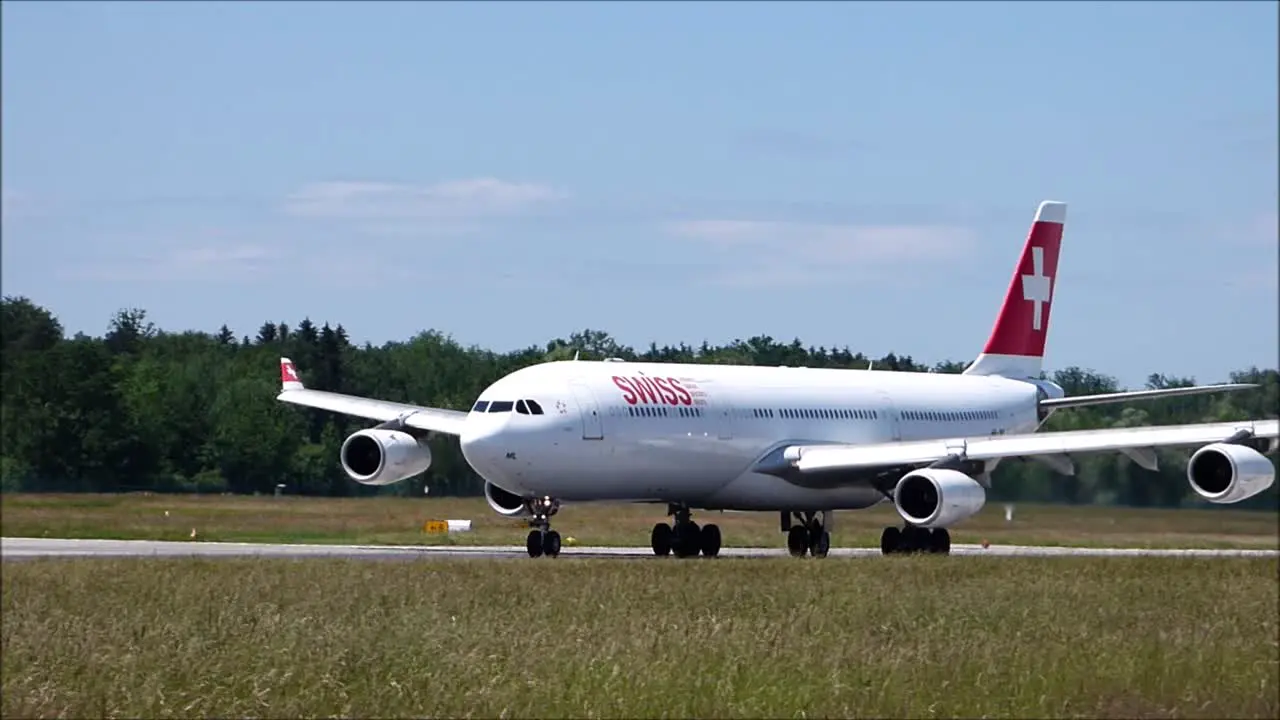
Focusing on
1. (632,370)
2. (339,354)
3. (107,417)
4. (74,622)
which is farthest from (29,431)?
(339,354)

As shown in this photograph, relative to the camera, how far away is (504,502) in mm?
41719

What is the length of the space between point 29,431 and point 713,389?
31.0 m

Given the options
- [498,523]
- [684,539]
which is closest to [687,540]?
[684,539]

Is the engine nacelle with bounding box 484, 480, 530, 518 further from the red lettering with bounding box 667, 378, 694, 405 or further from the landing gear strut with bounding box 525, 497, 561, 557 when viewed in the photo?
the red lettering with bounding box 667, 378, 694, 405

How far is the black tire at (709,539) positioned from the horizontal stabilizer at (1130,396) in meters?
9.40

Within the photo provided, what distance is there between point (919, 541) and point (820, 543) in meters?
2.91

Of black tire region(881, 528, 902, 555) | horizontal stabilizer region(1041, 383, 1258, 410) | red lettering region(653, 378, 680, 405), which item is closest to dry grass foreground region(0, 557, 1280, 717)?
horizontal stabilizer region(1041, 383, 1258, 410)

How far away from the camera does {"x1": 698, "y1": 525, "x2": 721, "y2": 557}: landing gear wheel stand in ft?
138

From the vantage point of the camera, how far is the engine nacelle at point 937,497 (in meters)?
37.8

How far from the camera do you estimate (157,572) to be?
26.7 meters

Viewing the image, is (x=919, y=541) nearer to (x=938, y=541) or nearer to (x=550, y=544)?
(x=938, y=541)

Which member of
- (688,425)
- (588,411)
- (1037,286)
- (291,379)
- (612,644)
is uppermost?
(1037,286)

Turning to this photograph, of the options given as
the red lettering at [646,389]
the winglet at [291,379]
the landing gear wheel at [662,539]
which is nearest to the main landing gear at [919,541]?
the landing gear wheel at [662,539]

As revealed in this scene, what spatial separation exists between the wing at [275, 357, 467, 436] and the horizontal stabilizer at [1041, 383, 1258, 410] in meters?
14.5
